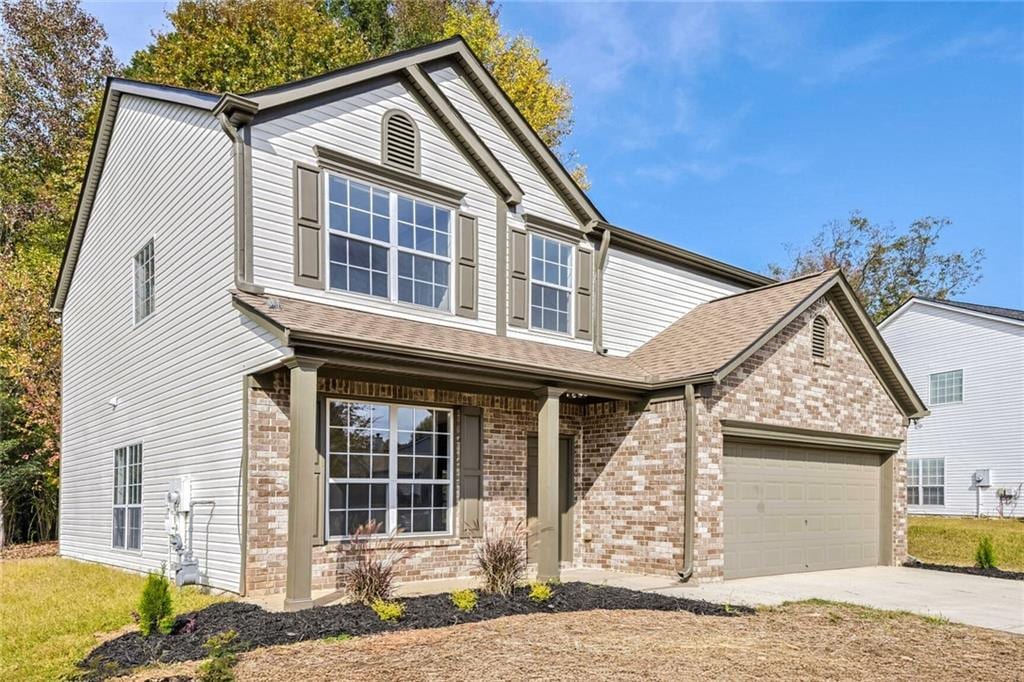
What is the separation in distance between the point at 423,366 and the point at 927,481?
23765mm

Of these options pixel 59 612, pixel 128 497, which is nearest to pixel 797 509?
pixel 59 612

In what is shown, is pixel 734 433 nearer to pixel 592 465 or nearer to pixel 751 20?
pixel 592 465

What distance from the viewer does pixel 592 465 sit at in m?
12.9

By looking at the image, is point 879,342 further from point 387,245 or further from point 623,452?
point 387,245

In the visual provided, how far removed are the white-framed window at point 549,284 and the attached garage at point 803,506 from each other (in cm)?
340

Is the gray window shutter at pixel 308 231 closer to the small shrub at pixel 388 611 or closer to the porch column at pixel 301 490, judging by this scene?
the porch column at pixel 301 490

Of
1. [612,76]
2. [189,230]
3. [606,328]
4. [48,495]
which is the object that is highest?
[612,76]

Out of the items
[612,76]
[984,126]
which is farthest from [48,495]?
[984,126]

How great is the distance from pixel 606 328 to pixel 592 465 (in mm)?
2528

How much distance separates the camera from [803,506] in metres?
13.2

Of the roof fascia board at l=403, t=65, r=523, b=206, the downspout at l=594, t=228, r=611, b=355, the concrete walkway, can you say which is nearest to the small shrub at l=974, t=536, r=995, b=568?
the concrete walkway

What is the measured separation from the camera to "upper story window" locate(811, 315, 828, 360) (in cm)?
1352

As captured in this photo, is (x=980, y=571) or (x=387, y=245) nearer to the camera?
(x=387, y=245)

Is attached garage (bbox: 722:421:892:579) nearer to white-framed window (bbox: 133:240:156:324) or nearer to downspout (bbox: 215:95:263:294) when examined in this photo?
downspout (bbox: 215:95:263:294)
